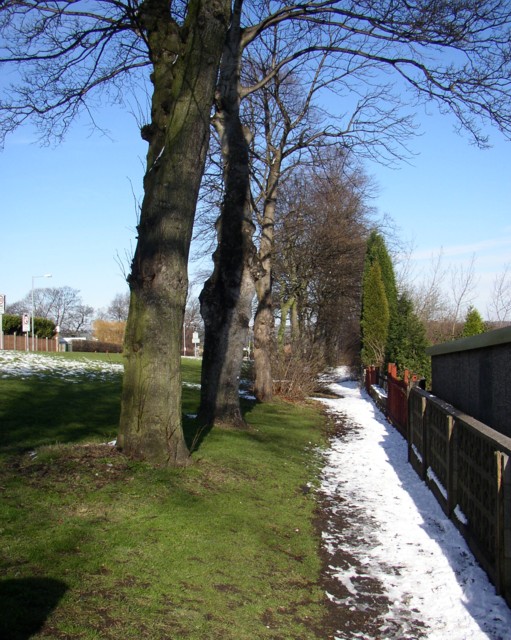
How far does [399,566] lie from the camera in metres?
5.74

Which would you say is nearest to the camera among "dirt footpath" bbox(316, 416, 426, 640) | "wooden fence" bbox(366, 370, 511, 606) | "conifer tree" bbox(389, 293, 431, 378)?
"dirt footpath" bbox(316, 416, 426, 640)

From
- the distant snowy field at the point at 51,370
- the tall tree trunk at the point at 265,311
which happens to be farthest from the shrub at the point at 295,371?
the distant snowy field at the point at 51,370

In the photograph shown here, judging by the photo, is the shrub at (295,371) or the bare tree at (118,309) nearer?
the shrub at (295,371)

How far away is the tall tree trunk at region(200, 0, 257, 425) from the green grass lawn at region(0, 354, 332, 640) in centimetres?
254

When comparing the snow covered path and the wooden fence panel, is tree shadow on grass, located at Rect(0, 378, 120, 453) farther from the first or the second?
the wooden fence panel

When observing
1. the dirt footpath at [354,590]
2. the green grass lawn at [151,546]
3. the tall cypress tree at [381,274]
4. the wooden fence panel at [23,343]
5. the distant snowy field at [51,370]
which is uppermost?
the tall cypress tree at [381,274]

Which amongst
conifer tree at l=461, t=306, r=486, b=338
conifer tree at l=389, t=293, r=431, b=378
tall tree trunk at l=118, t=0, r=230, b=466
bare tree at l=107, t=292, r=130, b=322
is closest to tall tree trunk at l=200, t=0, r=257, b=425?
tall tree trunk at l=118, t=0, r=230, b=466

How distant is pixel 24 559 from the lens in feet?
13.8

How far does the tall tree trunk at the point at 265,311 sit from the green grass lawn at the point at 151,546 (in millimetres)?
9762

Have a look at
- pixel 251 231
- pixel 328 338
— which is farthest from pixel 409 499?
pixel 328 338

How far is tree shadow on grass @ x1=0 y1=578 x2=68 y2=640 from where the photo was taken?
3316 mm

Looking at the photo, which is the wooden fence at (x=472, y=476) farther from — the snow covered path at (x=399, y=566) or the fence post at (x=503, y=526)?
the snow covered path at (x=399, y=566)

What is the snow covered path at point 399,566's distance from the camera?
4480mm

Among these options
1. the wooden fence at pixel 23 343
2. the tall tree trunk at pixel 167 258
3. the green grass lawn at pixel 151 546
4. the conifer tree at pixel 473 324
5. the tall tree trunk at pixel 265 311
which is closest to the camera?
the green grass lawn at pixel 151 546
